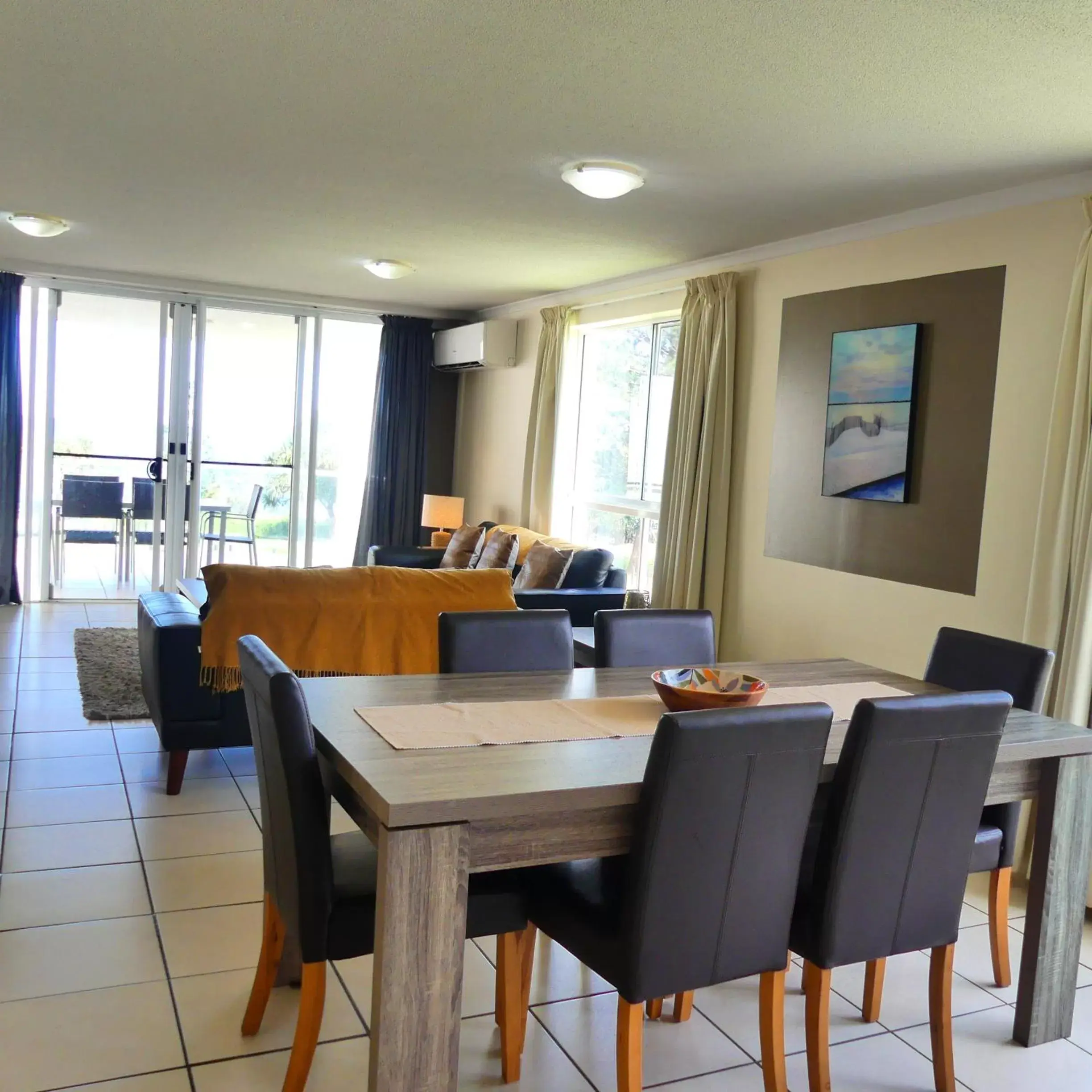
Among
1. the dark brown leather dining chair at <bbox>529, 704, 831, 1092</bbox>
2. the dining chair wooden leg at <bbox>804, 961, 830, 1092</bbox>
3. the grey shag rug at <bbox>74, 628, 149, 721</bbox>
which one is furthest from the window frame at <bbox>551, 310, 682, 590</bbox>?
the dark brown leather dining chair at <bbox>529, 704, 831, 1092</bbox>

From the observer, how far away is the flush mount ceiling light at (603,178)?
386cm

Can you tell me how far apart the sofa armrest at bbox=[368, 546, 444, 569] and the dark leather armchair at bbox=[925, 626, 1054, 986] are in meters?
4.54

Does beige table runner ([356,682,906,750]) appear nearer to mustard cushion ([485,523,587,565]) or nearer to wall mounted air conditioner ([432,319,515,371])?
mustard cushion ([485,523,587,565])

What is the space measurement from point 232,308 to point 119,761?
473 cm

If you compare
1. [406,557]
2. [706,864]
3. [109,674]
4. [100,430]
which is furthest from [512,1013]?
[100,430]

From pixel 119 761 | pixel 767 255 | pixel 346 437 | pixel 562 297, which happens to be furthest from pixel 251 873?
pixel 346 437

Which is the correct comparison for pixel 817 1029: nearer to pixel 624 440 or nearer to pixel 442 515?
pixel 624 440

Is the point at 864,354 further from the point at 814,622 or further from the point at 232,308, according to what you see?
the point at 232,308

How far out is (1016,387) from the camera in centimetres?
385

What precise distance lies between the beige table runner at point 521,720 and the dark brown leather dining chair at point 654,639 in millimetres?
512

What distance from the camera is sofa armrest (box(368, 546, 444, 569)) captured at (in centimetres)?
729

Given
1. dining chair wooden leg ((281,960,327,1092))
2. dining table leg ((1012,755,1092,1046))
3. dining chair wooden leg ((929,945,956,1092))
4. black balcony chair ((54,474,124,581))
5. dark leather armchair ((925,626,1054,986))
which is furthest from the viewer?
black balcony chair ((54,474,124,581))

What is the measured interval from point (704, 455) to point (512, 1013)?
3.53 m

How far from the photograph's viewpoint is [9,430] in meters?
Answer: 7.42
